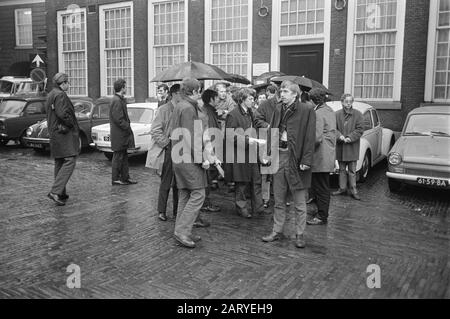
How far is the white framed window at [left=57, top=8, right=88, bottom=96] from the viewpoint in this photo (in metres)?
19.8

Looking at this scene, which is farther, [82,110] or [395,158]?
[82,110]

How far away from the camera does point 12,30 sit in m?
27.4

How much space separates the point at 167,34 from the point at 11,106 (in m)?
6.42

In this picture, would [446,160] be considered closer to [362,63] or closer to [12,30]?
[362,63]

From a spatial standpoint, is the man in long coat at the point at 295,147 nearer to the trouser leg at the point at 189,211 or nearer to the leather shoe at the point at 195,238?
the trouser leg at the point at 189,211

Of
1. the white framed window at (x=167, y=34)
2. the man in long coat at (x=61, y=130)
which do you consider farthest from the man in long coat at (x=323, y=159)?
the white framed window at (x=167, y=34)

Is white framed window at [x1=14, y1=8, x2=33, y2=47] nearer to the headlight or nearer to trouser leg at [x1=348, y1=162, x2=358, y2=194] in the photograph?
trouser leg at [x1=348, y1=162, x2=358, y2=194]

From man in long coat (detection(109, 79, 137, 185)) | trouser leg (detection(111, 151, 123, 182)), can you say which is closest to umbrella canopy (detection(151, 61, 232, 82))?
man in long coat (detection(109, 79, 137, 185))

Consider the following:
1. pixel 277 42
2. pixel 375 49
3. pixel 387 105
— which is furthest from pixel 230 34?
pixel 387 105

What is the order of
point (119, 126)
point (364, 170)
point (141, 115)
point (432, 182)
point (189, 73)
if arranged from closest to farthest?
1. point (432, 182)
2. point (189, 73)
3. point (119, 126)
4. point (364, 170)
5. point (141, 115)

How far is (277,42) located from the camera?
47.9 ft

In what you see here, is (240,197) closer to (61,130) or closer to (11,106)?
(61,130)

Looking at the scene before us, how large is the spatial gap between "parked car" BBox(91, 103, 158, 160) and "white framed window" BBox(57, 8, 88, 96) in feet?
31.0

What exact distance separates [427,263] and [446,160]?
121 inches
